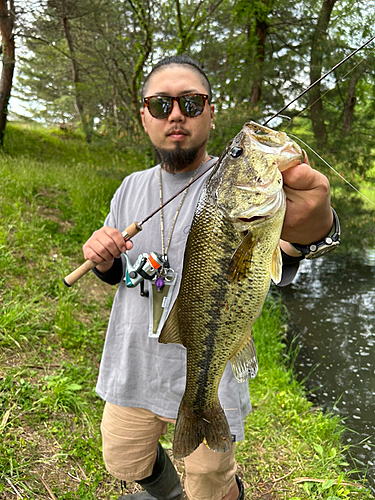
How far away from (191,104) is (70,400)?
9.21 ft

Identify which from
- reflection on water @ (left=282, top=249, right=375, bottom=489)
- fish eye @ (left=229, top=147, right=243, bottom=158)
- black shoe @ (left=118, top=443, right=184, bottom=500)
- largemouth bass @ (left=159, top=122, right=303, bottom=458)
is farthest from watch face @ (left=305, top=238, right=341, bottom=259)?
reflection on water @ (left=282, top=249, right=375, bottom=489)

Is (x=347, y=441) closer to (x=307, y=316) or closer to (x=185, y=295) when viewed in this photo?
(x=307, y=316)

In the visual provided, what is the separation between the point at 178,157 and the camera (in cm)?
220

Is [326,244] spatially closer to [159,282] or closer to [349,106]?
[159,282]

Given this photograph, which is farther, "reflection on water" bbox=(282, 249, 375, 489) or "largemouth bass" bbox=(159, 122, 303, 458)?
"reflection on water" bbox=(282, 249, 375, 489)

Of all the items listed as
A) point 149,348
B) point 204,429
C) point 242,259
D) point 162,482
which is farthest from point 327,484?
point 242,259

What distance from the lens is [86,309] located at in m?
4.86

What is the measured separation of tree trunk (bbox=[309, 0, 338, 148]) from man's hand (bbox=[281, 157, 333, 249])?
542 centimetres

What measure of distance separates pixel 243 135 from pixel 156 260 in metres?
0.89

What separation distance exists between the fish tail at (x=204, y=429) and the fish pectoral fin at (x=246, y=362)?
9.3 inches

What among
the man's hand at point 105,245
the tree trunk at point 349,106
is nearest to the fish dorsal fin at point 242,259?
the man's hand at point 105,245

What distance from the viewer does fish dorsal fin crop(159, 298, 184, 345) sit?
5.36 ft

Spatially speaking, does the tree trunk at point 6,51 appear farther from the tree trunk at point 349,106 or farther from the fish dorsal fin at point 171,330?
the fish dorsal fin at point 171,330

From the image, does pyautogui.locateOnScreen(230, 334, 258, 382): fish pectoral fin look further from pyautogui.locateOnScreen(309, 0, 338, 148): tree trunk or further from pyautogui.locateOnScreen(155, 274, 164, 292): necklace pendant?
pyautogui.locateOnScreen(309, 0, 338, 148): tree trunk
